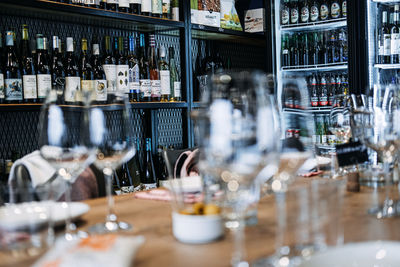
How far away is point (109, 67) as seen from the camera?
265cm

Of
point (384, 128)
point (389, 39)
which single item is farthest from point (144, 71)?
point (384, 128)

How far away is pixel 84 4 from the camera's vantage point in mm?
2508

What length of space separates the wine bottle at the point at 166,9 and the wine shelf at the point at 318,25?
110 centimetres

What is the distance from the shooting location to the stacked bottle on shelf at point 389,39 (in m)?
Result: 3.42

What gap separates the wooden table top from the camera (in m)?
0.75

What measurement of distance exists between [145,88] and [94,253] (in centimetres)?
222

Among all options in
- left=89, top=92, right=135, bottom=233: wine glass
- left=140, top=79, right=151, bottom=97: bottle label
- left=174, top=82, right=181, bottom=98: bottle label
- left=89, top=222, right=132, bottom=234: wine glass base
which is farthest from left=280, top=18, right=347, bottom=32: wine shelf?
left=89, top=222, right=132, bottom=234: wine glass base

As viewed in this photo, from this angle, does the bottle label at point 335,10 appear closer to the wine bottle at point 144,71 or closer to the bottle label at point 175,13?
the bottle label at point 175,13

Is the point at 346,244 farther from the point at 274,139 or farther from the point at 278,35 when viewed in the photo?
the point at 278,35

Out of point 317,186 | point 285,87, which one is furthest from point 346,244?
point 285,87

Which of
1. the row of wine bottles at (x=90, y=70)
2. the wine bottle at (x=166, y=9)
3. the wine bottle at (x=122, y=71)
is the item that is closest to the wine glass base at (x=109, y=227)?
the row of wine bottles at (x=90, y=70)

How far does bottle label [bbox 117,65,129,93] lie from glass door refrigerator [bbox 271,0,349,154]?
143 centimetres

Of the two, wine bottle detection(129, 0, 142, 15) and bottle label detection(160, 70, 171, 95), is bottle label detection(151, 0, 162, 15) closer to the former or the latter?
wine bottle detection(129, 0, 142, 15)

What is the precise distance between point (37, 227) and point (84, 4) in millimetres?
1976
